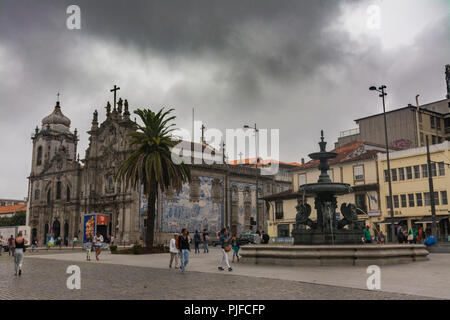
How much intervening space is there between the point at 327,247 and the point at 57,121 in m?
63.3

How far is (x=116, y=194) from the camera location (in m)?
52.8

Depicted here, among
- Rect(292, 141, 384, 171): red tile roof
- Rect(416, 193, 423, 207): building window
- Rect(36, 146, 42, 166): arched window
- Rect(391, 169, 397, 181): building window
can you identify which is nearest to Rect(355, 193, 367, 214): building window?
Rect(391, 169, 397, 181): building window

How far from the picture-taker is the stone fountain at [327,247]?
1572 centimetres

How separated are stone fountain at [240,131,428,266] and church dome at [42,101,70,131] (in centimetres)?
5850

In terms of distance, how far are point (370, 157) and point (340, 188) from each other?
23.5 meters

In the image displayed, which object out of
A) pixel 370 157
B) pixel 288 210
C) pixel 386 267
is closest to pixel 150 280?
pixel 386 267

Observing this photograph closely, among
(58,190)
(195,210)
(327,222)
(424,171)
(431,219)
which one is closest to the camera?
(327,222)

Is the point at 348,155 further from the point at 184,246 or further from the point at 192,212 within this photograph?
the point at 184,246

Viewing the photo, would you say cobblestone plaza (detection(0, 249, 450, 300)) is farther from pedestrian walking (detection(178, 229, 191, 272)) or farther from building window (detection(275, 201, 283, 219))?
building window (detection(275, 201, 283, 219))

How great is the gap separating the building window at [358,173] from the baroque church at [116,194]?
11766 mm

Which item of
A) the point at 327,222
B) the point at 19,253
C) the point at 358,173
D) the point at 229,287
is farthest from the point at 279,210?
the point at 229,287

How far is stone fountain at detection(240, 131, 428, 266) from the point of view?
51.6 feet
